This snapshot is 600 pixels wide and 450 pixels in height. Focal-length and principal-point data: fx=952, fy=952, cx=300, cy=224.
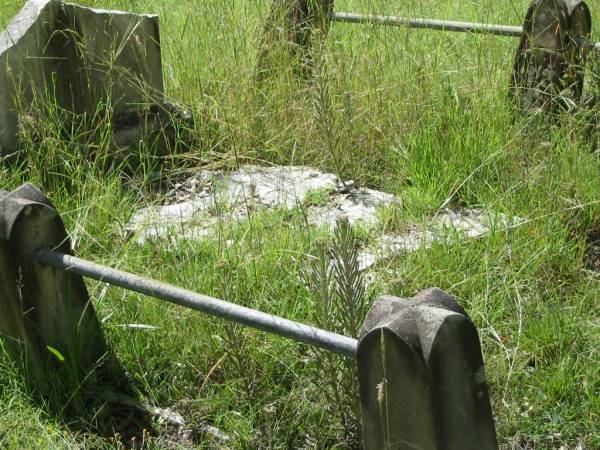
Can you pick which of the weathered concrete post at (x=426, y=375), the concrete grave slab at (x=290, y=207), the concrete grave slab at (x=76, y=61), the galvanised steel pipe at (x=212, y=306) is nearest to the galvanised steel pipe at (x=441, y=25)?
the concrete grave slab at (x=290, y=207)

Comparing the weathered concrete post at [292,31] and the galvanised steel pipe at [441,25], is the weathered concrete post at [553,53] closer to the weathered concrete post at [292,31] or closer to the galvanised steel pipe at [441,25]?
the galvanised steel pipe at [441,25]

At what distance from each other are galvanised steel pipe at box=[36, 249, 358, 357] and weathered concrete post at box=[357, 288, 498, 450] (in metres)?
0.13

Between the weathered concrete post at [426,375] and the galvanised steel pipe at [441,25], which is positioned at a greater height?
the galvanised steel pipe at [441,25]

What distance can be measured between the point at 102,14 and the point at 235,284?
6.42ft

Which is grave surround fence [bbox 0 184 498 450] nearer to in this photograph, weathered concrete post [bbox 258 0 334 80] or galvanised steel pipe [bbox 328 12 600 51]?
weathered concrete post [bbox 258 0 334 80]

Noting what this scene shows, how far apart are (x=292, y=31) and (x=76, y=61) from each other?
1243 millimetres

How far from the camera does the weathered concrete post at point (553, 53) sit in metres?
4.47

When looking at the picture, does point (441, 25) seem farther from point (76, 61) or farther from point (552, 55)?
point (76, 61)

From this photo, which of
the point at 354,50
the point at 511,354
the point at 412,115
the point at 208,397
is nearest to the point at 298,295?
the point at 208,397

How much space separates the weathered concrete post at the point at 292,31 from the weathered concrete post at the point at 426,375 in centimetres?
295

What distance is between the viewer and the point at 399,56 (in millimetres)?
4754

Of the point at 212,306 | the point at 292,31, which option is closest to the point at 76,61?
the point at 292,31

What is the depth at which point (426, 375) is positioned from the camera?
1.92 meters

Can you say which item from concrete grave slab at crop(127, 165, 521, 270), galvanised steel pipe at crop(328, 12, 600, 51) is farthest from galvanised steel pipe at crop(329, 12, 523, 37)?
concrete grave slab at crop(127, 165, 521, 270)
